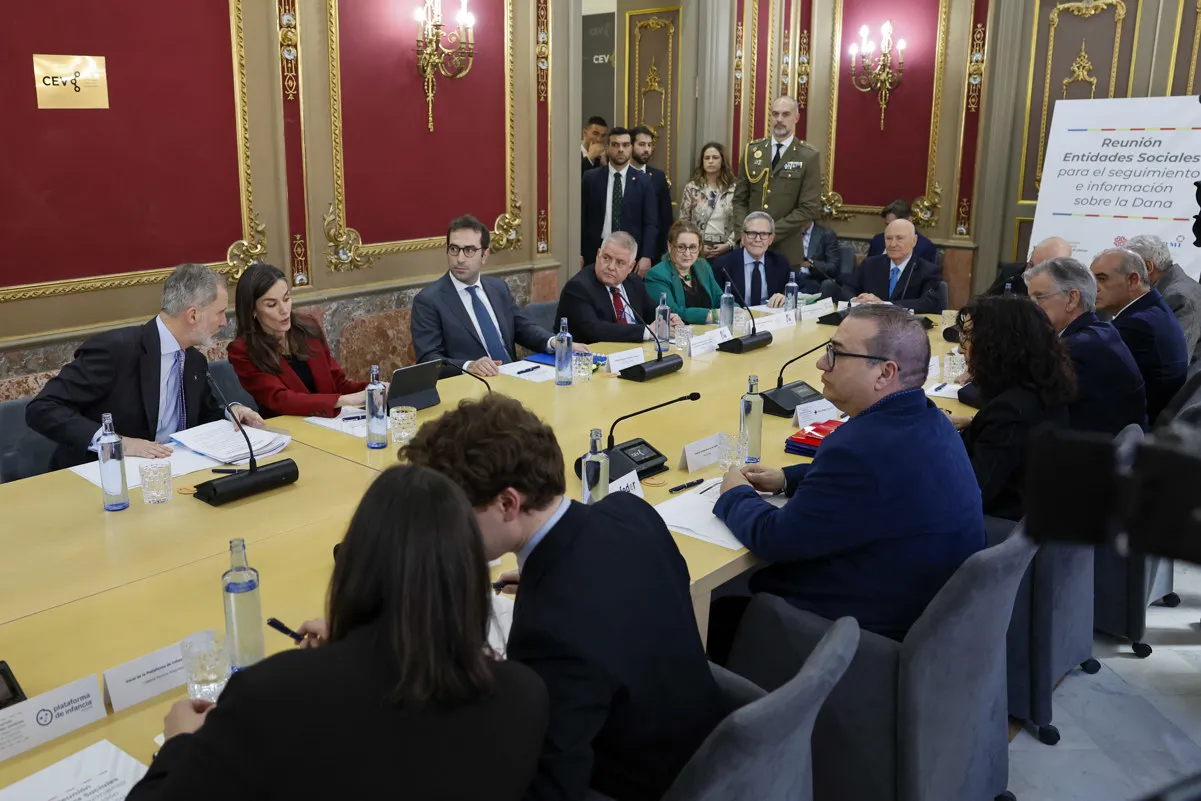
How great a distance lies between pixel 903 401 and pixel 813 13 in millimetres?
6842

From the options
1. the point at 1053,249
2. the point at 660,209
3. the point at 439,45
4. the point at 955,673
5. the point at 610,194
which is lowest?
the point at 955,673

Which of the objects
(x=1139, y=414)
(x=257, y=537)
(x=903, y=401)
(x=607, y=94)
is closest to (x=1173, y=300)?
(x=1139, y=414)

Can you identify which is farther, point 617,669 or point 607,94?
point 607,94

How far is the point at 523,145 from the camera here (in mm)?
6180

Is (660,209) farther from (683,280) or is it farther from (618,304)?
(618,304)

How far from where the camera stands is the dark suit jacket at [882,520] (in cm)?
221

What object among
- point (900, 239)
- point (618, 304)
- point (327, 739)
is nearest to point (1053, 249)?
point (900, 239)

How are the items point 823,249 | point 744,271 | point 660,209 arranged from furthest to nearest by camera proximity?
1. point 823,249
2. point 660,209
3. point 744,271

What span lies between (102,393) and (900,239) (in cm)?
420

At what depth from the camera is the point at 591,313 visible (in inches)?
191

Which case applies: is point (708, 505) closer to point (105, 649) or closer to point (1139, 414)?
point (105, 649)

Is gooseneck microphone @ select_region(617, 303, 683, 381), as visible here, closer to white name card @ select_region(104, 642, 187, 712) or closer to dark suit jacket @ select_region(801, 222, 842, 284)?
white name card @ select_region(104, 642, 187, 712)

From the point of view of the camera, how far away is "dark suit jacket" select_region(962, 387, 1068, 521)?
2.82 m

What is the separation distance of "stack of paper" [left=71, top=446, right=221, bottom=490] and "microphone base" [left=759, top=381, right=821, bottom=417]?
1794mm
